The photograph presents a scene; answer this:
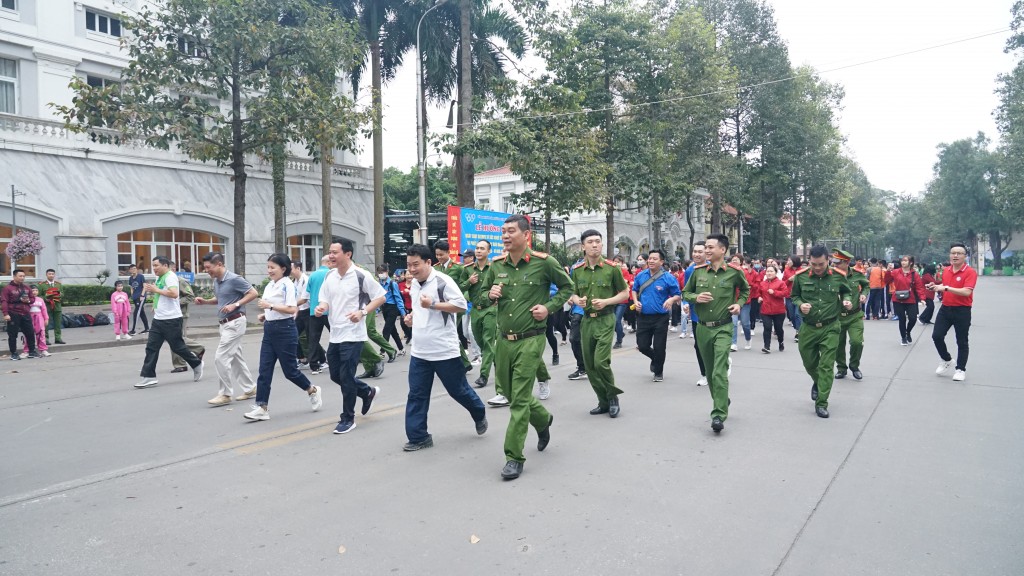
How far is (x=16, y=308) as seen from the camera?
11891mm

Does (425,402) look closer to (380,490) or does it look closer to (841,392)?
(380,490)

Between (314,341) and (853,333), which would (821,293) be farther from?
(314,341)

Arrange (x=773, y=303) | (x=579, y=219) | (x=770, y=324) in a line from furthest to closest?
(x=579, y=219) → (x=773, y=303) → (x=770, y=324)

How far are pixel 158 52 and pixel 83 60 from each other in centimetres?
919

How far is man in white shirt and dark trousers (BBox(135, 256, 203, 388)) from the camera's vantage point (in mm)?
8727

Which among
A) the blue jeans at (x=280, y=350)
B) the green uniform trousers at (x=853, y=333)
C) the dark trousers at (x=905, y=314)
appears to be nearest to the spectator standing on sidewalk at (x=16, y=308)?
the blue jeans at (x=280, y=350)


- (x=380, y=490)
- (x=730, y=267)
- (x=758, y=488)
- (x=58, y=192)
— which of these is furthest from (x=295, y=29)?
(x=758, y=488)

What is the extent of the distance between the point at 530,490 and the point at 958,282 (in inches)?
280

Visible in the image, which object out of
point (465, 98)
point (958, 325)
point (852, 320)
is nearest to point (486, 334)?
point (852, 320)

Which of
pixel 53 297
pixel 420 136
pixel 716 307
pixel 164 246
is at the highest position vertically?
pixel 420 136

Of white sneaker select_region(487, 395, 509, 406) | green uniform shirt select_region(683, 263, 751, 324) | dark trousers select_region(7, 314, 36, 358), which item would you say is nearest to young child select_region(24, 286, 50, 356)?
dark trousers select_region(7, 314, 36, 358)

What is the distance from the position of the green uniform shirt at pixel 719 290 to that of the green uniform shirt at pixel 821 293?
87cm

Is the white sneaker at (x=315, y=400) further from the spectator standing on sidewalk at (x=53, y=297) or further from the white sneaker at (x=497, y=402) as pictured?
the spectator standing on sidewalk at (x=53, y=297)

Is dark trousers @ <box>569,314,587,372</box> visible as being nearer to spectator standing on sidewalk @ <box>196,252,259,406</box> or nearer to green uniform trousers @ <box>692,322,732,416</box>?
green uniform trousers @ <box>692,322,732,416</box>
